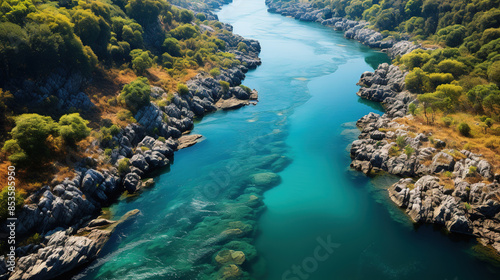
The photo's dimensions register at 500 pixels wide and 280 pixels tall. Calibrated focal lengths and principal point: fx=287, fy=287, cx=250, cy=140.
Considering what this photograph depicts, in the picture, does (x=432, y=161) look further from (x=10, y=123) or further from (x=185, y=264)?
(x=10, y=123)

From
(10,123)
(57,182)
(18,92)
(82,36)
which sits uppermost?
(82,36)

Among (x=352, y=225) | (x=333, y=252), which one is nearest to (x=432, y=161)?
(x=352, y=225)

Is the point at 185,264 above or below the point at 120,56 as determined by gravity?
below

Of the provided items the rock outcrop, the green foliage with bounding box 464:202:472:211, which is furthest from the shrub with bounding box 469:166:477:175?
the green foliage with bounding box 464:202:472:211

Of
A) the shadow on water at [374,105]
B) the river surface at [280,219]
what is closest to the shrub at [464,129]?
the river surface at [280,219]

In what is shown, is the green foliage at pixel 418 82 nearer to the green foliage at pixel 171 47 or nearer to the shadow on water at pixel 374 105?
the shadow on water at pixel 374 105

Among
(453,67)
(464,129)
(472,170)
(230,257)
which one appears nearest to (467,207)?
(472,170)
